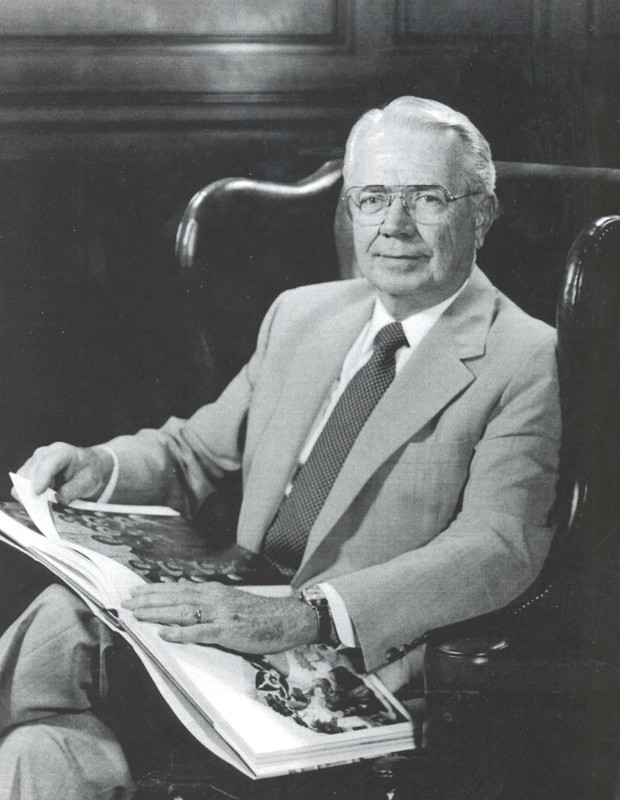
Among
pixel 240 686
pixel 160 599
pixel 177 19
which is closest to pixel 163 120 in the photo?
pixel 177 19

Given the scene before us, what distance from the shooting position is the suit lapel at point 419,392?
1.01 meters

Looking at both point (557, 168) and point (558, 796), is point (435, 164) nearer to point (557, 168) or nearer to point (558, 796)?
point (557, 168)

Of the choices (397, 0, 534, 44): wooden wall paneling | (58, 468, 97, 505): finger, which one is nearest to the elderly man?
(58, 468, 97, 505): finger

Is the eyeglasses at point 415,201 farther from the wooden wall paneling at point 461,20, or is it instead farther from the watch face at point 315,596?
the watch face at point 315,596

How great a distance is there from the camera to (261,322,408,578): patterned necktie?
1051 millimetres

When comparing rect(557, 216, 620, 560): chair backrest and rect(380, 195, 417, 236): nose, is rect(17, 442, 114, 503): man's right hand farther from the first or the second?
rect(557, 216, 620, 560): chair backrest

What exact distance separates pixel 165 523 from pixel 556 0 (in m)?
0.84

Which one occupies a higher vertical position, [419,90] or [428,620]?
[419,90]

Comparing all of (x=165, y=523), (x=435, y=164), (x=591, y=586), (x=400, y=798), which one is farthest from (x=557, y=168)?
(x=400, y=798)

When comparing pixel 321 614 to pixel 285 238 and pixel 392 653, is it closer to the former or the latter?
pixel 392 653

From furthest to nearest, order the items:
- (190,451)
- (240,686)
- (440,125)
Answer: (190,451) → (440,125) → (240,686)

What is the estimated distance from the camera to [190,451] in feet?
3.77

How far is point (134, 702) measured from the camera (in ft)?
3.27

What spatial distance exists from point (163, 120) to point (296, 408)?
0.44 meters
